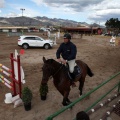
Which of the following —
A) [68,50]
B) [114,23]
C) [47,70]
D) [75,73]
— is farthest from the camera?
[114,23]

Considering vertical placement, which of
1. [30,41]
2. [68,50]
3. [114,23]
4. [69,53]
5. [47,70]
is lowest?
[30,41]

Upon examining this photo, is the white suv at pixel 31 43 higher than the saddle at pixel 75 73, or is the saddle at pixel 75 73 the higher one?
the saddle at pixel 75 73

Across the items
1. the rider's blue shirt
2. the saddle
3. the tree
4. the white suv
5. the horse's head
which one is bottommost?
the white suv

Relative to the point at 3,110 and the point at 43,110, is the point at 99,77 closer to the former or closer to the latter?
the point at 43,110

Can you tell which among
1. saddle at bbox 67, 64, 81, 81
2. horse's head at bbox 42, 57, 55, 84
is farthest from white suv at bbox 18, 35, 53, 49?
horse's head at bbox 42, 57, 55, 84

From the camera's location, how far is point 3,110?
586 cm

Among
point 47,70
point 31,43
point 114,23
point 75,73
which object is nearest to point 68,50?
point 75,73

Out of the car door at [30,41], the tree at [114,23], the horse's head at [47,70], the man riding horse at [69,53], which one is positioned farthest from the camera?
the tree at [114,23]

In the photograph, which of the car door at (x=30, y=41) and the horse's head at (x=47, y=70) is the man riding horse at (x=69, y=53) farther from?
the car door at (x=30, y=41)

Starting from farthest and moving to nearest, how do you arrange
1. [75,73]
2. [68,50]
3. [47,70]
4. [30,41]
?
[30,41]
[75,73]
[68,50]
[47,70]

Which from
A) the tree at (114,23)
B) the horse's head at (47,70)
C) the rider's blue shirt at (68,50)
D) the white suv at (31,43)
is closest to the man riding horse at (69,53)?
the rider's blue shirt at (68,50)

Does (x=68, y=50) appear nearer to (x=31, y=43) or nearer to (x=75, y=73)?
(x=75, y=73)

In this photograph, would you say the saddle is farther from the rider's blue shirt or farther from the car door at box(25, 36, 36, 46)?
the car door at box(25, 36, 36, 46)

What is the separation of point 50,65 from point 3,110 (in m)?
2.60
